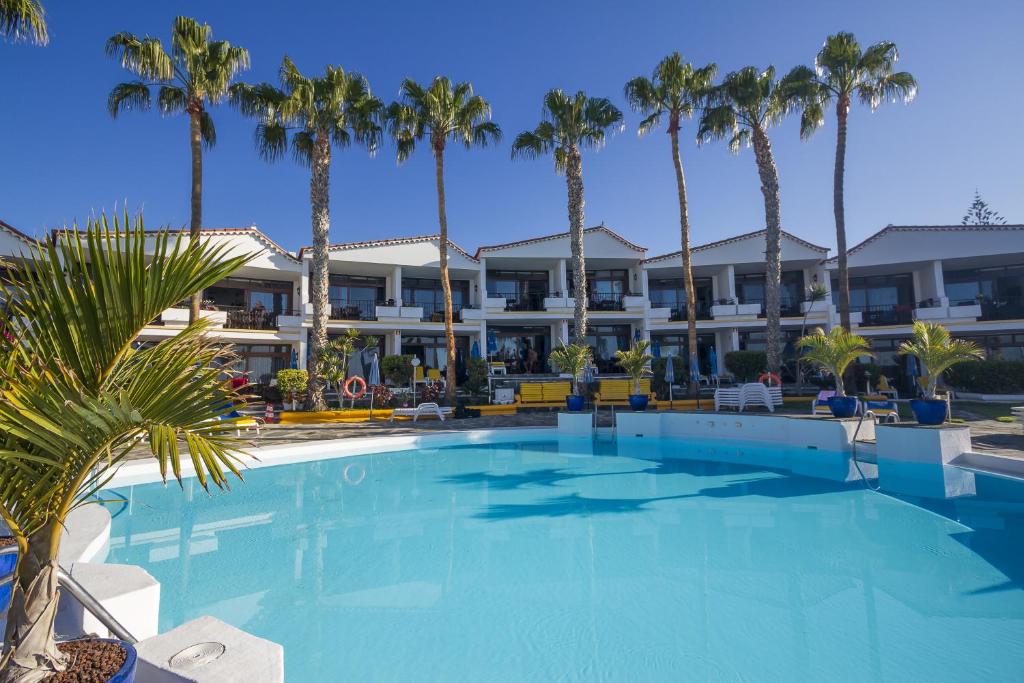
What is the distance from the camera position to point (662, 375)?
22.1 meters

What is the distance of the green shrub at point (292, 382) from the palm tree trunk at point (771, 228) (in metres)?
18.9

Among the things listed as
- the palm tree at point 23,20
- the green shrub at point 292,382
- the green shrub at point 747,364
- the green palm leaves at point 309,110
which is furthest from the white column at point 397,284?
the green shrub at point 747,364

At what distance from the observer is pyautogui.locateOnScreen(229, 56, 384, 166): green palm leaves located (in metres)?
17.4

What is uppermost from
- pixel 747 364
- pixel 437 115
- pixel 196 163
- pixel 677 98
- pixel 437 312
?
pixel 677 98

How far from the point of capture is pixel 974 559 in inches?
208

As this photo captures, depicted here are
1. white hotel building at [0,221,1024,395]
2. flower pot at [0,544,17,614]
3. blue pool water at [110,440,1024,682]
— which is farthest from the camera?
white hotel building at [0,221,1024,395]

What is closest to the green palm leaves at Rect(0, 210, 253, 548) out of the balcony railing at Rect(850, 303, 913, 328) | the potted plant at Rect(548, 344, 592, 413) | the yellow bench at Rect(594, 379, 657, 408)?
the potted plant at Rect(548, 344, 592, 413)

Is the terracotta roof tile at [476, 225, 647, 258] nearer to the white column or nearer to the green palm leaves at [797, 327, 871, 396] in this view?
the white column

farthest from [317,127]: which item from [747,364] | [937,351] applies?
[747,364]

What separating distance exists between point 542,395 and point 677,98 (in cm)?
1352

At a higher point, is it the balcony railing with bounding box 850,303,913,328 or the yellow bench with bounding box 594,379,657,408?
the balcony railing with bounding box 850,303,913,328

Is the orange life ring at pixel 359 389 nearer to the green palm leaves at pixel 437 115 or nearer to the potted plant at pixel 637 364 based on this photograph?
the green palm leaves at pixel 437 115

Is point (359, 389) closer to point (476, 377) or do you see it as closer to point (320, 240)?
point (476, 377)

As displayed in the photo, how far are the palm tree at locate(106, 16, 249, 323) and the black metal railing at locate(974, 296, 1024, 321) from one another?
111ft
